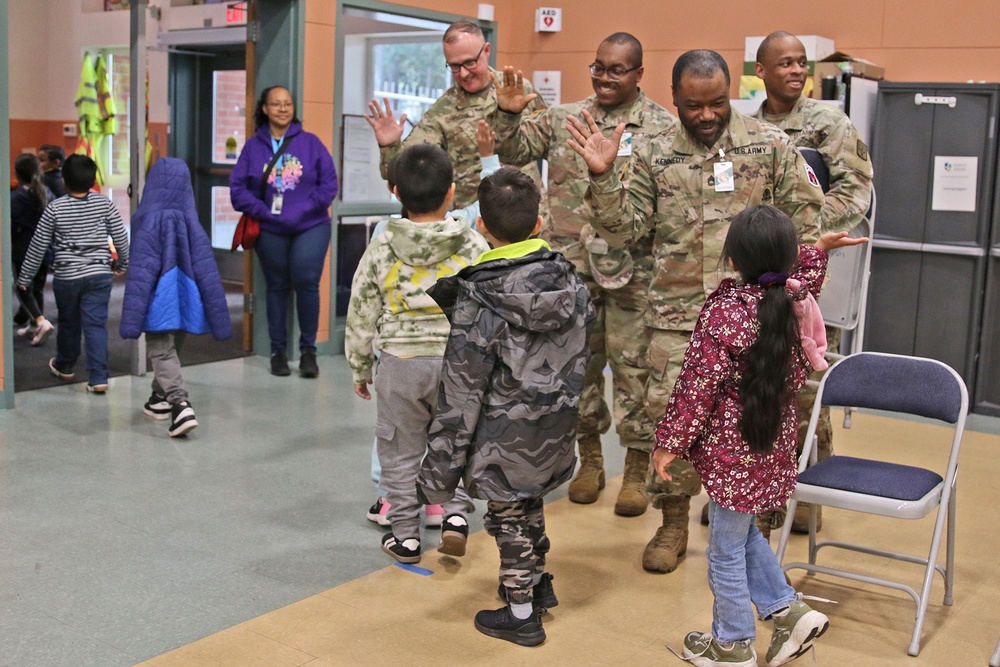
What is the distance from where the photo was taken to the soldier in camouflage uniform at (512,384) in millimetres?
3049

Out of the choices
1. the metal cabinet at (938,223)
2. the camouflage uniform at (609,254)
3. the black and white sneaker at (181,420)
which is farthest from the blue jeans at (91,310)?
the metal cabinet at (938,223)

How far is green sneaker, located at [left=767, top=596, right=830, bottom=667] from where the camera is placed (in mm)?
2949

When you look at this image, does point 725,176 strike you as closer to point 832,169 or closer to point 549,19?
point 832,169

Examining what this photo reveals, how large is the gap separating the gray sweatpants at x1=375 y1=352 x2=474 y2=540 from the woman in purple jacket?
3.03 meters

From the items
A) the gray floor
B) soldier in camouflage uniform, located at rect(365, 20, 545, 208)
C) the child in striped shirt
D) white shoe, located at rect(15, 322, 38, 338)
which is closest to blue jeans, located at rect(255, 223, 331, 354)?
the gray floor

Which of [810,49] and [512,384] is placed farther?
[810,49]

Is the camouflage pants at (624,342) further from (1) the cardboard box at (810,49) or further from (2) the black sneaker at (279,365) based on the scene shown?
(1) the cardboard box at (810,49)

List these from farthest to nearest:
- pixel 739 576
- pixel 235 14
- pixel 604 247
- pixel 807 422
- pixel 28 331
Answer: pixel 235 14, pixel 28 331, pixel 604 247, pixel 807 422, pixel 739 576

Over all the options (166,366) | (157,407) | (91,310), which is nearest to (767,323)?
(166,366)

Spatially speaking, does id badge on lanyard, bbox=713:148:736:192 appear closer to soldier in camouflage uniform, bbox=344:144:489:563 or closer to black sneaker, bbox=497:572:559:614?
soldier in camouflage uniform, bbox=344:144:489:563

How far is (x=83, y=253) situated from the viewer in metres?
5.96

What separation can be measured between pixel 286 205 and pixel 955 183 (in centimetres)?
405

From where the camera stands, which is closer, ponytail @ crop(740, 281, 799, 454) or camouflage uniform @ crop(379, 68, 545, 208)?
ponytail @ crop(740, 281, 799, 454)

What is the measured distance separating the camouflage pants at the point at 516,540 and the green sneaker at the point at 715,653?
19.5 inches
